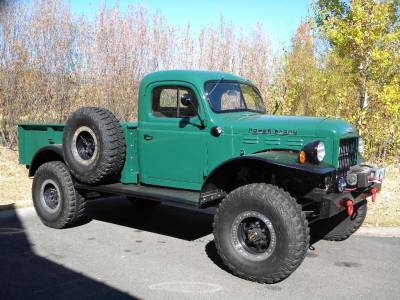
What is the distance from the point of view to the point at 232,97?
214 inches

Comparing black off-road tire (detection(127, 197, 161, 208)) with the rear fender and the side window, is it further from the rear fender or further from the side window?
the side window

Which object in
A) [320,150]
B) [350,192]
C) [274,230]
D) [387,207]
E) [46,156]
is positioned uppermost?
[320,150]

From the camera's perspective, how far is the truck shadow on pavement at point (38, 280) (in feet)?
12.7

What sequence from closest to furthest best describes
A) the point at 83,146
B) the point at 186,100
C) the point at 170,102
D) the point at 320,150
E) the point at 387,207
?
1. the point at 320,150
2. the point at 186,100
3. the point at 170,102
4. the point at 83,146
5. the point at 387,207

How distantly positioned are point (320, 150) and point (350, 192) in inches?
25.8

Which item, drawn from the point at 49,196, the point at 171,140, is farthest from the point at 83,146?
the point at 171,140

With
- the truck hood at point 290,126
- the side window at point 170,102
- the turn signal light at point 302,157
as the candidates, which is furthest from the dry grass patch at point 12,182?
the turn signal light at point 302,157

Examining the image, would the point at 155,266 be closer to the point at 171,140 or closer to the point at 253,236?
the point at 253,236

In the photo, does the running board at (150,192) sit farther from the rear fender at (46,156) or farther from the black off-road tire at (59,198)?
the rear fender at (46,156)

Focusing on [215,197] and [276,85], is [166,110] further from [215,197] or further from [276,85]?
[276,85]

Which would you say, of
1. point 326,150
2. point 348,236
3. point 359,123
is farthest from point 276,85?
point 326,150

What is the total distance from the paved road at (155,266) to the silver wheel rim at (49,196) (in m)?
0.29

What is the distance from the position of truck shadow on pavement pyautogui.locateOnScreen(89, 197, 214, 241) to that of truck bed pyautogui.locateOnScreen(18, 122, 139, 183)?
0.97 meters

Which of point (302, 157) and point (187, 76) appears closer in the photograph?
point (302, 157)
